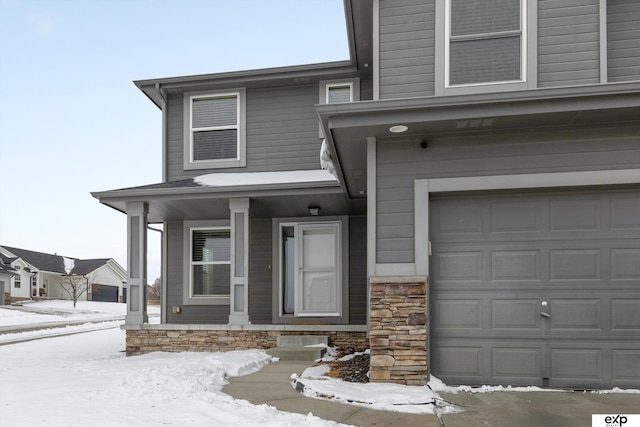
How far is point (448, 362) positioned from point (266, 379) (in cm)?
217

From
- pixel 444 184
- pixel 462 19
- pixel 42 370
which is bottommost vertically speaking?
pixel 42 370

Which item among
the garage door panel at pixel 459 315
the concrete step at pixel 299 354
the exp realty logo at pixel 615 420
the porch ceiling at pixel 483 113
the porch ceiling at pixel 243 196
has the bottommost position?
the concrete step at pixel 299 354

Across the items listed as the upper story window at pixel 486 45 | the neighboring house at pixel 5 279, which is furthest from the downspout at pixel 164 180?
the neighboring house at pixel 5 279

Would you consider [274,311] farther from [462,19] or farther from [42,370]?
[462,19]

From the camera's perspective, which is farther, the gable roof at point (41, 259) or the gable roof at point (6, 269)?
the gable roof at point (41, 259)

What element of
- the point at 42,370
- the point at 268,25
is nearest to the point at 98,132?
the point at 268,25

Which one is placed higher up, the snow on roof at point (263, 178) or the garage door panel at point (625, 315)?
the snow on roof at point (263, 178)

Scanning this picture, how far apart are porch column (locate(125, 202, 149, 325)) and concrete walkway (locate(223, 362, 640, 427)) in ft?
13.2

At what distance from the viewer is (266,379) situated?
5906 millimetres

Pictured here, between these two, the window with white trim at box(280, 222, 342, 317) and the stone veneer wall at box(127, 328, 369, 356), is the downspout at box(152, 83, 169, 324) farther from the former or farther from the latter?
the window with white trim at box(280, 222, 342, 317)

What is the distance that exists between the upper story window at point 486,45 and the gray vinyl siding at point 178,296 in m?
6.64

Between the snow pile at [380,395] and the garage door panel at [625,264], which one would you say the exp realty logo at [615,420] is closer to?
the snow pile at [380,395]

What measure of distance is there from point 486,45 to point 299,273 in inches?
222

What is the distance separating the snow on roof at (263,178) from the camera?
28.2 ft
